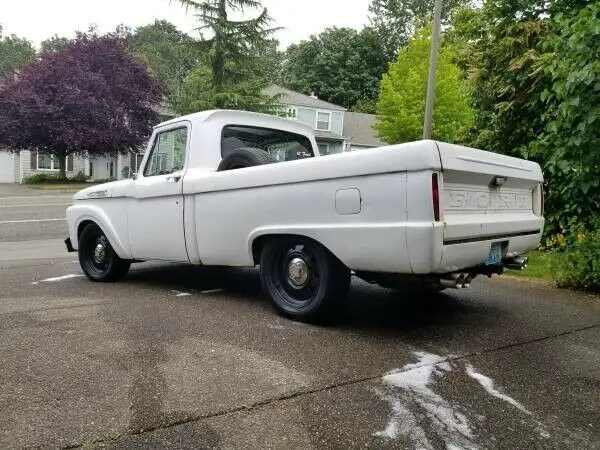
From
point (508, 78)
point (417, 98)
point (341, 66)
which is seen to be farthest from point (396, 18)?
point (508, 78)

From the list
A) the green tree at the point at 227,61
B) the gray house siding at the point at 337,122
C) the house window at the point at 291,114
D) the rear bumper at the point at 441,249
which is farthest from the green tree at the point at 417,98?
the rear bumper at the point at 441,249

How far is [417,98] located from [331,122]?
1393 cm

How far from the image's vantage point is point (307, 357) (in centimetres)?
377

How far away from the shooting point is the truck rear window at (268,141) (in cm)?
566

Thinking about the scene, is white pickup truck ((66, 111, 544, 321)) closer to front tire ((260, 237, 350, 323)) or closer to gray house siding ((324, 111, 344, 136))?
front tire ((260, 237, 350, 323))

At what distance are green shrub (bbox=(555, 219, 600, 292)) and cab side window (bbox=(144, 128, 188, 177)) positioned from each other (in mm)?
4574

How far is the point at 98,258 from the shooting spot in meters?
6.73

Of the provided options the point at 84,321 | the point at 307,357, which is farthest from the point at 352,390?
the point at 84,321

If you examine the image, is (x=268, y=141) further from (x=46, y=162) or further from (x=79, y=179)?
(x=46, y=162)

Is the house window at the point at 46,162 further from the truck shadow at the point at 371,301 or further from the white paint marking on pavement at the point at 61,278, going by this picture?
the truck shadow at the point at 371,301

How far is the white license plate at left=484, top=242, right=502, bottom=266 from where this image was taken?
14.2 feet

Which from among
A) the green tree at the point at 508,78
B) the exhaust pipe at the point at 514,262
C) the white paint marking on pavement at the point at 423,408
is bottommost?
the white paint marking on pavement at the point at 423,408

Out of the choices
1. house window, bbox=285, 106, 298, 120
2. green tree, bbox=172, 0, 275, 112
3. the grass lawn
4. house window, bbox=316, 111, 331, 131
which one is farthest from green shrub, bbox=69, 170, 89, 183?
the grass lawn

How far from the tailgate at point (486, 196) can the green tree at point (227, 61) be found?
2076 centimetres
